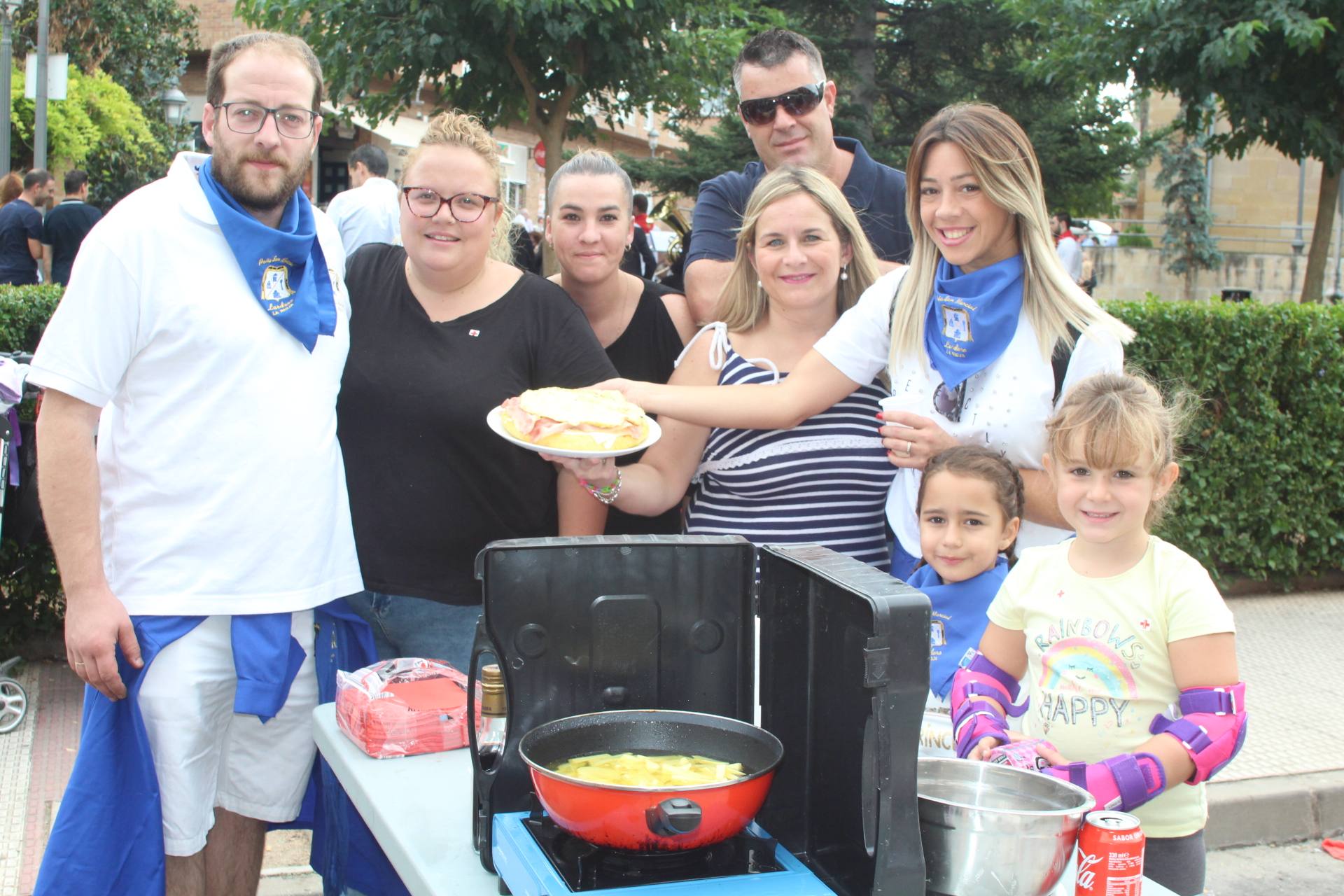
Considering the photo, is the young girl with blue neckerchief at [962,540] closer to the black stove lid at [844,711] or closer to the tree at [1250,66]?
the black stove lid at [844,711]

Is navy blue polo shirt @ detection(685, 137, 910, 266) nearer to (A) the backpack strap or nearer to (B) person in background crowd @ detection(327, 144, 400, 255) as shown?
(A) the backpack strap

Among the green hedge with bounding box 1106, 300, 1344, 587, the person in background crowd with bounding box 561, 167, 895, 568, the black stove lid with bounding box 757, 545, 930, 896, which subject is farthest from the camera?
the green hedge with bounding box 1106, 300, 1344, 587

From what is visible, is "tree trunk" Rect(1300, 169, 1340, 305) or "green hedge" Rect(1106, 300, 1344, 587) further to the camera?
"tree trunk" Rect(1300, 169, 1340, 305)

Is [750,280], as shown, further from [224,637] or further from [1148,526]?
[224,637]

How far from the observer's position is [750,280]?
317 centimetres

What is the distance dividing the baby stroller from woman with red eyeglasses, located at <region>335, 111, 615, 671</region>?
5.24ft

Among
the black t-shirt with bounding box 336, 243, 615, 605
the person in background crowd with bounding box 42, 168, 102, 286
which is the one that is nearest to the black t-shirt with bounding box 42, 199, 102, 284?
the person in background crowd with bounding box 42, 168, 102, 286

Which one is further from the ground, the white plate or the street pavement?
the white plate

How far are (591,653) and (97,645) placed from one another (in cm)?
116

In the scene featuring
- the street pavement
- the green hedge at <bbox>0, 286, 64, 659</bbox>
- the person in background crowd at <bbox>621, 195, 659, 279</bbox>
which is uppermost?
the person in background crowd at <bbox>621, 195, 659, 279</bbox>

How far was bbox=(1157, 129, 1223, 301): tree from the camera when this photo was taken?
89.6 ft

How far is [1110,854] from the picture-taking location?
1.50 m

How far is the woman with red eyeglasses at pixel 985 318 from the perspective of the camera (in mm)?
2523

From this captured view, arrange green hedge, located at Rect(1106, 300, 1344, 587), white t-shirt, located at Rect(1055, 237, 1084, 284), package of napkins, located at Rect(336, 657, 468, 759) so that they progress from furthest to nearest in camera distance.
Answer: white t-shirt, located at Rect(1055, 237, 1084, 284)
green hedge, located at Rect(1106, 300, 1344, 587)
package of napkins, located at Rect(336, 657, 468, 759)
